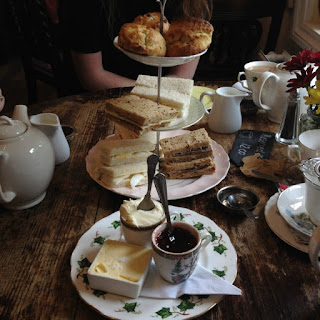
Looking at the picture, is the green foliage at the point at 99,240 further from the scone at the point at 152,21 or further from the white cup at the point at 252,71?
the white cup at the point at 252,71

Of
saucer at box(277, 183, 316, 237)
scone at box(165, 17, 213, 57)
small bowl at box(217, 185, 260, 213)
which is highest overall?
scone at box(165, 17, 213, 57)

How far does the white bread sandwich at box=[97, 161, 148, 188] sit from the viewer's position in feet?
3.56

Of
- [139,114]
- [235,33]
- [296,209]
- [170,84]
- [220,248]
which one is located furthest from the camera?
[235,33]

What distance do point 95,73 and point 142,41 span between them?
3.31 ft

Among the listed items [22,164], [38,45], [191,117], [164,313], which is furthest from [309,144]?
[38,45]

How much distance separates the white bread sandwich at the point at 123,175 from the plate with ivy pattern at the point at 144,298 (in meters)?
0.14

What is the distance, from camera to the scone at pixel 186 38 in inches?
38.1

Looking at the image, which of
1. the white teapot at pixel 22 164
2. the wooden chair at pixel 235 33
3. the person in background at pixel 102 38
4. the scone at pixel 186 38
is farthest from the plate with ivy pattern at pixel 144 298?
the wooden chair at pixel 235 33

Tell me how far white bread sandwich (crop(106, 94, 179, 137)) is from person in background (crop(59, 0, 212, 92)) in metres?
0.72

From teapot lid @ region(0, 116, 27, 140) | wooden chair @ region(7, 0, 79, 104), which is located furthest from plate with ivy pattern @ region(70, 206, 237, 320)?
wooden chair @ region(7, 0, 79, 104)

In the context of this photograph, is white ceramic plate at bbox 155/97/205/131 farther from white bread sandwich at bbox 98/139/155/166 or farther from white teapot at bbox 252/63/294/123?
white teapot at bbox 252/63/294/123

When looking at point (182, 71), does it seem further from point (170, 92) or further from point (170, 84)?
point (170, 92)

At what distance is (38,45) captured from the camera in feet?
6.70

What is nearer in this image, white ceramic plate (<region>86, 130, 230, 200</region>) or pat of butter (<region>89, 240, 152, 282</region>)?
pat of butter (<region>89, 240, 152, 282</region>)
